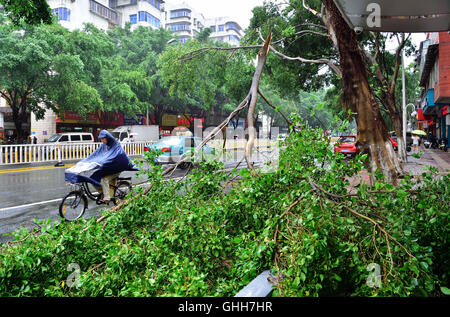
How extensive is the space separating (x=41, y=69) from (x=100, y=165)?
17.5 meters

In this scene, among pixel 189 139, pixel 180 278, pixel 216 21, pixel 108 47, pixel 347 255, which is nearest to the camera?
pixel 180 278

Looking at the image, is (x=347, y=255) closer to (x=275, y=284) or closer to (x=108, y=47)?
(x=275, y=284)

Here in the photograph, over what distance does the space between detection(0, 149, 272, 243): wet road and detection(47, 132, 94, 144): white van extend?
11.9 meters

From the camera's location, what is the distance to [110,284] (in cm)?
249

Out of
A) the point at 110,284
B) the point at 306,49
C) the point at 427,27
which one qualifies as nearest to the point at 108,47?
the point at 306,49

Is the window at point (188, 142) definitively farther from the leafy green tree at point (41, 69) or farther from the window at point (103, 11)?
the window at point (103, 11)

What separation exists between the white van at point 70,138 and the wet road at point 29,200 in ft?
39.1

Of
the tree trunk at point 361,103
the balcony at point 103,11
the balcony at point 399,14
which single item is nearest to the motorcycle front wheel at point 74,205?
the tree trunk at point 361,103

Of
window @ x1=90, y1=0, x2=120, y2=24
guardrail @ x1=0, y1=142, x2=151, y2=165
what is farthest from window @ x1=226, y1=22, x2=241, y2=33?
guardrail @ x1=0, y1=142, x2=151, y2=165

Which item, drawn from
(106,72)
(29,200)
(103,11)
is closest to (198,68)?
(29,200)

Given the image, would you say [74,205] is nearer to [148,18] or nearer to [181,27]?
[148,18]

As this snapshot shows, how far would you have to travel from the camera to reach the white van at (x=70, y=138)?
24.9 metres
